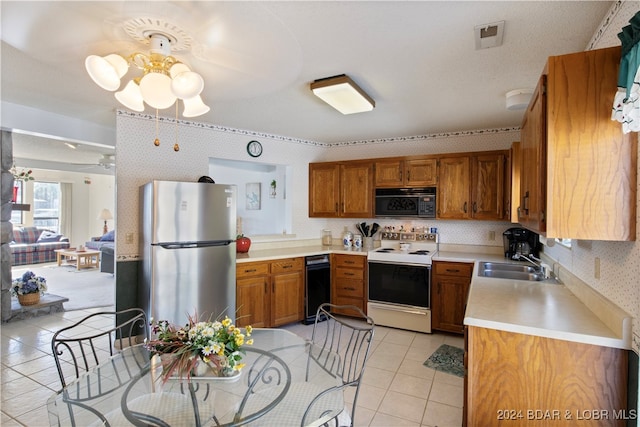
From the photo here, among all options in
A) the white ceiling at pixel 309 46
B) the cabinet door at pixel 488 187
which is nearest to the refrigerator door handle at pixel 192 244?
the white ceiling at pixel 309 46

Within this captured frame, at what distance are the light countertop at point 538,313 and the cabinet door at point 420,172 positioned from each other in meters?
1.63

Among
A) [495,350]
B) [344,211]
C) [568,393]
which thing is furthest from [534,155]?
[344,211]

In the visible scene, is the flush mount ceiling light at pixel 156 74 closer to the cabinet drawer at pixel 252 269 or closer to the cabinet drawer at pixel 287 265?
Result: the cabinet drawer at pixel 252 269

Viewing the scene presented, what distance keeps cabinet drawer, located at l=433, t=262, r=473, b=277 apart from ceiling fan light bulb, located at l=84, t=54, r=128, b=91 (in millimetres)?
3381

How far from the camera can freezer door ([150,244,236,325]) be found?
2.82 meters

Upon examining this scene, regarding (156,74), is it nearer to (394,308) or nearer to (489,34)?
(489,34)

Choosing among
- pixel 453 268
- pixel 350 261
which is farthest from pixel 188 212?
pixel 453 268

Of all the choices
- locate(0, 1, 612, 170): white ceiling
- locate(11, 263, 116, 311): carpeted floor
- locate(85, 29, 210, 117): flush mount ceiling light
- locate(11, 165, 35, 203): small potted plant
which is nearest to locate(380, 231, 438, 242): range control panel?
locate(0, 1, 612, 170): white ceiling

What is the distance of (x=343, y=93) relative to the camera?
2.52 m

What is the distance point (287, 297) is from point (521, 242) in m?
2.72

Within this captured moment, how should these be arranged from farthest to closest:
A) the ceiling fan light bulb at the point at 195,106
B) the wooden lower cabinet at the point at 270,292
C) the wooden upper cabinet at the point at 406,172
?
1. the wooden upper cabinet at the point at 406,172
2. the wooden lower cabinet at the point at 270,292
3. the ceiling fan light bulb at the point at 195,106

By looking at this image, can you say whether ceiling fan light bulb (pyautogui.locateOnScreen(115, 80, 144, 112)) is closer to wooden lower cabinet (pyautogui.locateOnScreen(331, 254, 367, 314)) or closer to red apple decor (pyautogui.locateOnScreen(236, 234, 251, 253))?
red apple decor (pyautogui.locateOnScreen(236, 234, 251, 253))

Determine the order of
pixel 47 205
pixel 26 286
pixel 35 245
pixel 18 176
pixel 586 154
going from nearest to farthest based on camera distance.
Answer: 1. pixel 586 154
2. pixel 26 286
3. pixel 18 176
4. pixel 35 245
5. pixel 47 205

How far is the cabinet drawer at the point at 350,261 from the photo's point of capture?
405 cm
